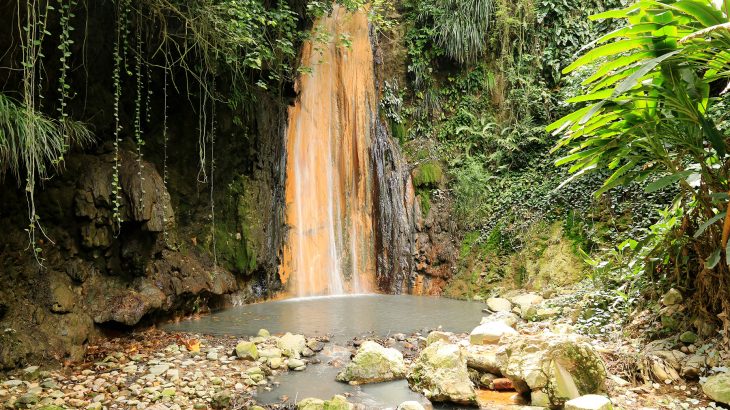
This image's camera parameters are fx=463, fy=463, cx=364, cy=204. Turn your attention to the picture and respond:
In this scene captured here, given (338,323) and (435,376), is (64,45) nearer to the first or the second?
(435,376)

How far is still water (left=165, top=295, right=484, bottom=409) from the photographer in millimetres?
4102

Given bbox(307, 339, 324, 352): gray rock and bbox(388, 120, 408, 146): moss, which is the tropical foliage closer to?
bbox(307, 339, 324, 352): gray rock

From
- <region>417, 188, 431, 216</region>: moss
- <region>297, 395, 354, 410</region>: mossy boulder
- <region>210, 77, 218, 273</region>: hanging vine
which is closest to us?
<region>297, 395, 354, 410</region>: mossy boulder

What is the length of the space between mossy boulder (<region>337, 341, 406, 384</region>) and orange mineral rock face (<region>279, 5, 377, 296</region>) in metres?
4.72

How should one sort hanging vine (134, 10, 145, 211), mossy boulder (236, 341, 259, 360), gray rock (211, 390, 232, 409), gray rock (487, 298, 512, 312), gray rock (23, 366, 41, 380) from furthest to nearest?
1. gray rock (487, 298, 512, 312)
2. hanging vine (134, 10, 145, 211)
3. mossy boulder (236, 341, 259, 360)
4. gray rock (23, 366, 41, 380)
5. gray rock (211, 390, 232, 409)

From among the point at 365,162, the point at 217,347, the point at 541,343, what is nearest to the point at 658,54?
the point at 541,343

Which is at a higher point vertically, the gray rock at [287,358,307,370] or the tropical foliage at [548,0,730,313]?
the tropical foliage at [548,0,730,313]

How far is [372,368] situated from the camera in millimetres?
4371

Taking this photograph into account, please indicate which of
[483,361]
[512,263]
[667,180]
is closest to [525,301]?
[512,263]

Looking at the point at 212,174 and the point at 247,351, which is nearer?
the point at 247,351

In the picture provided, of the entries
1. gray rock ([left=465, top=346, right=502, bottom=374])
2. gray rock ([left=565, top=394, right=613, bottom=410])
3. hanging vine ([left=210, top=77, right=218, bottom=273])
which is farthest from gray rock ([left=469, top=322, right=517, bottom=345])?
hanging vine ([left=210, top=77, right=218, bottom=273])

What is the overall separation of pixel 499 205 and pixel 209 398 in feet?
23.8

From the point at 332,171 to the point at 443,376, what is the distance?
6771mm

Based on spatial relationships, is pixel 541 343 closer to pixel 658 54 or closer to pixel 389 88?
pixel 658 54
